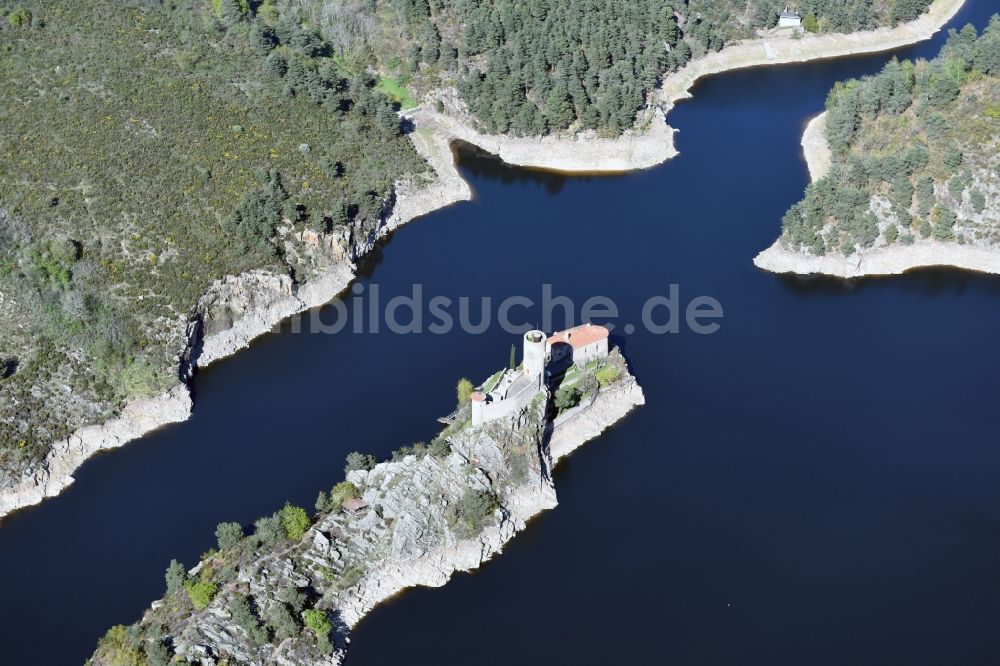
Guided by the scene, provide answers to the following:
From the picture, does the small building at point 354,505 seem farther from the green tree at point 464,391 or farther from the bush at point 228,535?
the green tree at point 464,391

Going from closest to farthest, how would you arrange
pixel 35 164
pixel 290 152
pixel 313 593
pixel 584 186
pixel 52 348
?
pixel 313 593
pixel 52 348
pixel 35 164
pixel 290 152
pixel 584 186

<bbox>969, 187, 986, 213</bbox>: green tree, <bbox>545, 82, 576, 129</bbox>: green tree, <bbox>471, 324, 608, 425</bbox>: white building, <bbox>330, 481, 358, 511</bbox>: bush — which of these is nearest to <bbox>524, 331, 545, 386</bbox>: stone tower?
<bbox>471, 324, 608, 425</bbox>: white building

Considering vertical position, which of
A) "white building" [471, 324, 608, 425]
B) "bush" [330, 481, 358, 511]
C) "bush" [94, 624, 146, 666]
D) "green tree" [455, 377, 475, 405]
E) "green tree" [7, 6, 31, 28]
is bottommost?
"bush" [94, 624, 146, 666]

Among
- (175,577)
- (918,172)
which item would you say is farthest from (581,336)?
(918,172)

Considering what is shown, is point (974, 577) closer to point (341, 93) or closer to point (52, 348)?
point (52, 348)

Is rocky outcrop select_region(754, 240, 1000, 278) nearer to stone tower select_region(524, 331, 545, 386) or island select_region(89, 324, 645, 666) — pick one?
island select_region(89, 324, 645, 666)

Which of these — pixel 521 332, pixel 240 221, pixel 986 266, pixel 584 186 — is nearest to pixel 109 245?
pixel 240 221
